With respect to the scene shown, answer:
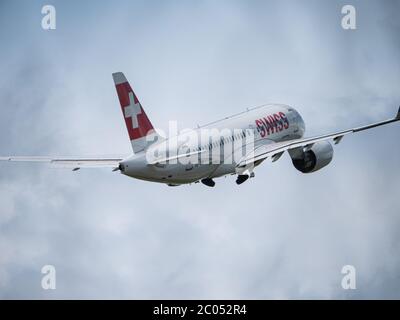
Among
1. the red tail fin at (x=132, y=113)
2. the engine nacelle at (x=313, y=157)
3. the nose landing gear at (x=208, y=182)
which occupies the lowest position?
the nose landing gear at (x=208, y=182)

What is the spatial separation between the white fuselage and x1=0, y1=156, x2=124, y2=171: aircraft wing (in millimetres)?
4701

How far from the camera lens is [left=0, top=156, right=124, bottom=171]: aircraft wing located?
296 ft

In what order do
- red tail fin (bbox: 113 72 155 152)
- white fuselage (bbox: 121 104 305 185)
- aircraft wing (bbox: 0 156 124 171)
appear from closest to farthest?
white fuselage (bbox: 121 104 305 185), red tail fin (bbox: 113 72 155 152), aircraft wing (bbox: 0 156 124 171)

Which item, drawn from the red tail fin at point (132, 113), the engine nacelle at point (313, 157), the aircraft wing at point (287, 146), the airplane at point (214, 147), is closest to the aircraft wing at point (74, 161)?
the airplane at point (214, 147)

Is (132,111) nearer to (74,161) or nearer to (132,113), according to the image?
(132,113)

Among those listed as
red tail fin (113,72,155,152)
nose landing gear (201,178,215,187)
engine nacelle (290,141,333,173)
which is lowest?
nose landing gear (201,178,215,187)

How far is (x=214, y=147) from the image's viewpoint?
295 ft

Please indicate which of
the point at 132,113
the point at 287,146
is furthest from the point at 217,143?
the point at 132,113

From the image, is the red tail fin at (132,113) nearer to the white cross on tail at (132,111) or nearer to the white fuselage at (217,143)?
the white cross on tail at (132,111)

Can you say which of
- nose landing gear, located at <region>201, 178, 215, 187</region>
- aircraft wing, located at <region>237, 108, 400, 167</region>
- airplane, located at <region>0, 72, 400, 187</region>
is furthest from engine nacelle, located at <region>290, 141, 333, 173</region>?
nose landing gear, located at <region>201, 178, 215, 187</region>

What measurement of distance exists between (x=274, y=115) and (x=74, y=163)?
15.0 metres

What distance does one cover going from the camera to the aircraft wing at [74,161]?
9031 centimetres

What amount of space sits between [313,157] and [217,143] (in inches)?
348

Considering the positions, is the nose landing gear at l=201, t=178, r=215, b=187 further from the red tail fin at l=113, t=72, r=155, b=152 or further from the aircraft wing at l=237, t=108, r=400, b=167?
the red tail fin at l=113, t=72, r=155, b=152
